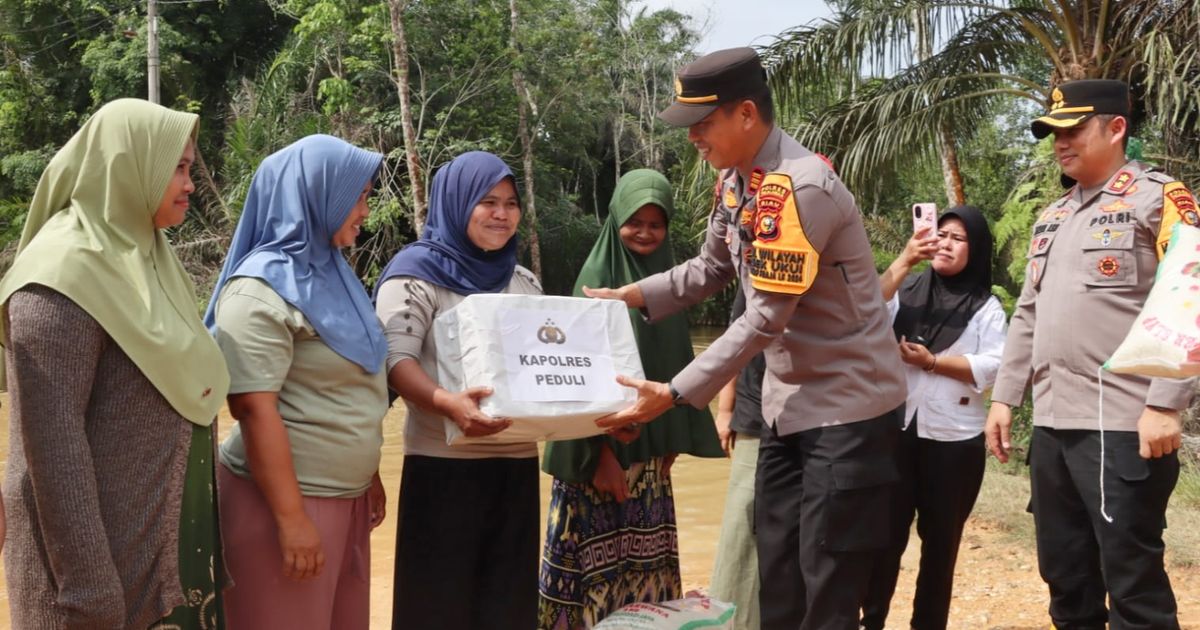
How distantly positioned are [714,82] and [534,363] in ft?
2.91

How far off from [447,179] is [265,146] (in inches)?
670

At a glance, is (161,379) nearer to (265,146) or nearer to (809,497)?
(809,497)

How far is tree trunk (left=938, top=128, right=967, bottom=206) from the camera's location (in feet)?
29.6

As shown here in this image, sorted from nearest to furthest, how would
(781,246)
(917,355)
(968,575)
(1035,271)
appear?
(781,246)
(1035,271)
(917,355)
(968,575)

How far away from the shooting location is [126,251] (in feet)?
7.35

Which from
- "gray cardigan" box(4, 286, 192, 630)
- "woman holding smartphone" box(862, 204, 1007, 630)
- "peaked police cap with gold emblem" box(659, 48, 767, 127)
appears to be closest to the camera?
"gray cardigan" box(4, 286, 192, 630)

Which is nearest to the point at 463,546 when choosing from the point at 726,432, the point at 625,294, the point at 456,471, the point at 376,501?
the point at 456,471

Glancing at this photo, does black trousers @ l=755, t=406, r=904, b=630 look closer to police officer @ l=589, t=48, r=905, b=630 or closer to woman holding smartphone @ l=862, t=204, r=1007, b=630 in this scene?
police officer @ l=589, t=48, r=905, b=630

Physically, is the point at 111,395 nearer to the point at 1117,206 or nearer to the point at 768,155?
the point at 768,155

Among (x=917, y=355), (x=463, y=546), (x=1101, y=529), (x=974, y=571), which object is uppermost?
(x=917, y=355)

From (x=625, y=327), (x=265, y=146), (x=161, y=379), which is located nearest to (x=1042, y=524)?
(x=625, y=327)

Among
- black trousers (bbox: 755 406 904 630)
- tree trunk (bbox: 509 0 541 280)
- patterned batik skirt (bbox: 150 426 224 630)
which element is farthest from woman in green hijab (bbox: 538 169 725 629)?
tree trunk (bbox: 509 0 541 280)

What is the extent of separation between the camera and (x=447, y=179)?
3.13 metres

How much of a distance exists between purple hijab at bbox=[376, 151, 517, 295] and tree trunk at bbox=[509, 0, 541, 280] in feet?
59.4
